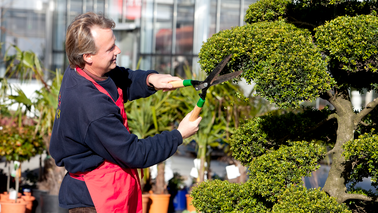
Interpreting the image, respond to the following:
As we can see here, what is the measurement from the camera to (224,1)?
9.61 meters

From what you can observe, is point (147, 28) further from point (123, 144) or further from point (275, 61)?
point (123, 144)

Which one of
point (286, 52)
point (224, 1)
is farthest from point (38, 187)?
point (224, 1)

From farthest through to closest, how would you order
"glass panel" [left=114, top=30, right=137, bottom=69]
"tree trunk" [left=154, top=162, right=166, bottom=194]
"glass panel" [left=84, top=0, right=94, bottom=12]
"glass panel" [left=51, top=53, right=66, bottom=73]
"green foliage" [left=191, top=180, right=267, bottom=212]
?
1. "glass panel" [left=51, top=53, right=66, bottom=73]
2. "glass panel" [left=84, top=0, right=94, bottom=12]
3. "glass panel" [left=114, top=30, right=137, bottom=69]
4. "tree trunk" [left=154, top=162, right=166, bottom=194]
5. "green foliage" [left=191, top=180, right=267, bottom=212]

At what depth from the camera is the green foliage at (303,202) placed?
222cm

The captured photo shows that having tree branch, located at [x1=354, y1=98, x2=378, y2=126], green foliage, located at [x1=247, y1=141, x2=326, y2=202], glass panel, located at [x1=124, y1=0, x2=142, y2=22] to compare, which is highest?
glass panel, located at [x1=124, y1=0, x2=142, y2=22]

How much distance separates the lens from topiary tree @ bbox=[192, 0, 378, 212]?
219 centimetres

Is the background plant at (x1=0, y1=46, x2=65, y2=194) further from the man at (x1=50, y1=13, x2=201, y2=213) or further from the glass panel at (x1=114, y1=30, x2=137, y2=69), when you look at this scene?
the glass panel at (x1=114, y1=30, x2=137, y2=69)

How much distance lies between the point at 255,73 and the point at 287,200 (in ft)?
2.62

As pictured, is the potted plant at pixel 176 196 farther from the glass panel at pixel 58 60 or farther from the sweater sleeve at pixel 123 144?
the glass panel at pixel 58 60

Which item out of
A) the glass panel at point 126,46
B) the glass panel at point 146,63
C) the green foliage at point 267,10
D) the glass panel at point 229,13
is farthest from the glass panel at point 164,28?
the green foliage at point 267,10

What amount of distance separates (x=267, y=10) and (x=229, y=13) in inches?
277

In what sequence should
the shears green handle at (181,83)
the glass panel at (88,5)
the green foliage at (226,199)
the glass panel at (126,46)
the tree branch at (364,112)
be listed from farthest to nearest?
the glass panel at (88,5) < the glass panel at (126,46) < the green foliage at (226,199) < the tree branch at (364,112) < the shears green handle at (181,83)

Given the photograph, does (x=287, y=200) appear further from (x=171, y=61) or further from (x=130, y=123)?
(x=171, y=61)

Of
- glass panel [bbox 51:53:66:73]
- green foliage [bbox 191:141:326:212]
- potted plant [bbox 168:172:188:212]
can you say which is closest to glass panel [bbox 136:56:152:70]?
glass panel [bbox 51:53:66:73]
